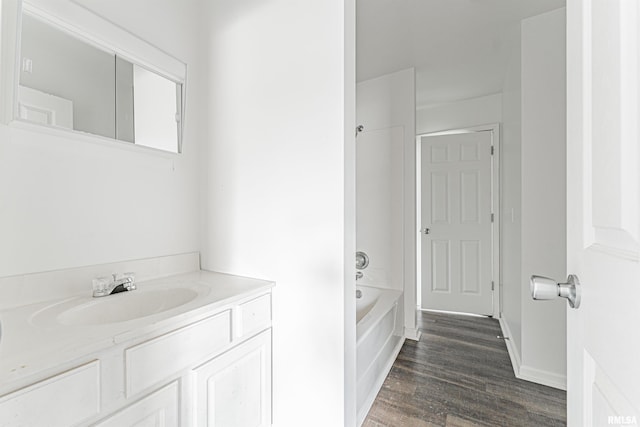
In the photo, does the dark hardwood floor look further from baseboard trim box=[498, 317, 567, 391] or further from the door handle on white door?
the door handle on white door

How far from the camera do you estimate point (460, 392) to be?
1.80 m

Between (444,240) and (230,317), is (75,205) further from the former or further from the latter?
(444,240)

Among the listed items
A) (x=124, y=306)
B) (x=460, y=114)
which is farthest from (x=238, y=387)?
(x=460, y=114)

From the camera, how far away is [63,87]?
1.09 m

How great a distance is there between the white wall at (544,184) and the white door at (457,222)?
1285 mm

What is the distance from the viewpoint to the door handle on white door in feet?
1.77

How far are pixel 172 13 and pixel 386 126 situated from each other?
1.89 meters

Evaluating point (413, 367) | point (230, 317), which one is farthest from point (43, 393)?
point (413, 367)

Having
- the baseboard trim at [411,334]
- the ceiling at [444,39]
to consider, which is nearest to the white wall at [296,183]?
the ceiling at [444,39]

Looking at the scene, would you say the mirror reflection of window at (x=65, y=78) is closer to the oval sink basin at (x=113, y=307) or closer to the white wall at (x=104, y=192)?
the white wall at (x=104, y=192)

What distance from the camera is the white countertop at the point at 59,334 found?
0.60m

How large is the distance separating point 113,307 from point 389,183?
2259mm

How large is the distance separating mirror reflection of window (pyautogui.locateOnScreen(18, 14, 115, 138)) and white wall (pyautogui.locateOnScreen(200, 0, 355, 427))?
19.6 inches

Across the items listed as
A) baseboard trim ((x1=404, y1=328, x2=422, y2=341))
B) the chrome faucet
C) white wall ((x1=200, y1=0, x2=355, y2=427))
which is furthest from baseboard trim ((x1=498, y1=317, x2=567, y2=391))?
the chrome faucet
